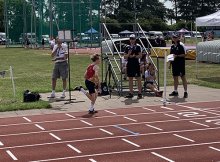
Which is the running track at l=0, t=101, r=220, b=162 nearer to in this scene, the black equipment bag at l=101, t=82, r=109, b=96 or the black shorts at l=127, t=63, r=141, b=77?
the black shorts at l=127, t=63, r=141, b=77

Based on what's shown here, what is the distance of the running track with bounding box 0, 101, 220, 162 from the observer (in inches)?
335

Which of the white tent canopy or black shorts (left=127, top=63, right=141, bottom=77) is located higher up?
the white tent canopy

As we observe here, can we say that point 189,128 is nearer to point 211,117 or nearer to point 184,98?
point 211,117

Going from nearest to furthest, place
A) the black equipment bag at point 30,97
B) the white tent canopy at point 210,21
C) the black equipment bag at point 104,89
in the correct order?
the black equipment bag at point 30,97 → the black equipment bag at point 104,89 → the white tent canopy at point 210,21

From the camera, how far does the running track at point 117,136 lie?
27.9 ft

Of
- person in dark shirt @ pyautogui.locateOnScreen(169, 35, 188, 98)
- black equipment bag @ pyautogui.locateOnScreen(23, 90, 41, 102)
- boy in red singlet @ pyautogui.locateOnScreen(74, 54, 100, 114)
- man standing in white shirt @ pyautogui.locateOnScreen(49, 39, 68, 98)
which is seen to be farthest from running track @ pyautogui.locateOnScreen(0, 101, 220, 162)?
man standing in white shirt @ pyautogui.locateOnScreen(49, 39, 68, 98)

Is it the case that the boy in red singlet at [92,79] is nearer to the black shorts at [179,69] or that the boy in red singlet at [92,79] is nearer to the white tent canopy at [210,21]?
the black shorts at [179,69]

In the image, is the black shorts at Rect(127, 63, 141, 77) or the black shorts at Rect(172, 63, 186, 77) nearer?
the black shorts at Rect(127, 63, 141, 77)

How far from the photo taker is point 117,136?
1004 centimetres

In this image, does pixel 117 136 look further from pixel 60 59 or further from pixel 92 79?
pixel 60 59

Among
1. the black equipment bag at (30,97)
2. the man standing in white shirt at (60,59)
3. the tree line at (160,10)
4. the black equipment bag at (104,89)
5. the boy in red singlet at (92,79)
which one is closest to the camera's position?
the boy in red singlet at (92,79)

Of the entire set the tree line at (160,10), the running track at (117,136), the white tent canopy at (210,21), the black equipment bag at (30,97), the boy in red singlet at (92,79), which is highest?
the tree line at (160,10)

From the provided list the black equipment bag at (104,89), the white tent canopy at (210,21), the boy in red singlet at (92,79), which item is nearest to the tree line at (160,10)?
the white tent canopy at (210,21)

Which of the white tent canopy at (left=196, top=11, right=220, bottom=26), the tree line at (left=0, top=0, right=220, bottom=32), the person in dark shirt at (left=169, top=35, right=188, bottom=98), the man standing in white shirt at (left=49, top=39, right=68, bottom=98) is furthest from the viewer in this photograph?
the tree line at (left=0, top=0, right=220, bottom=32)
